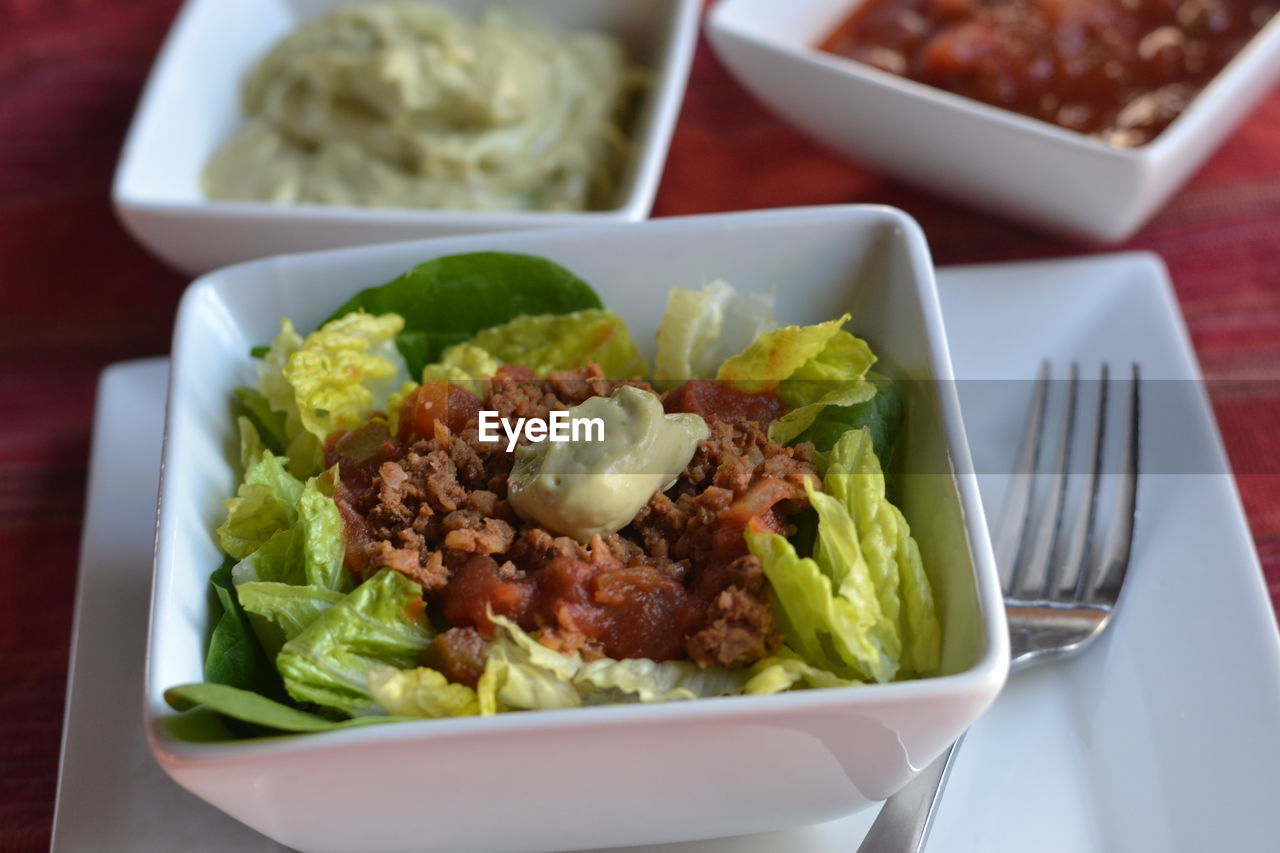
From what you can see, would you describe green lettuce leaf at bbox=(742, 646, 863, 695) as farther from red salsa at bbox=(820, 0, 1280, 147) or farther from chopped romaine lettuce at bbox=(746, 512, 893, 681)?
red salsa at bbox=(820, 0, 1280, 147)

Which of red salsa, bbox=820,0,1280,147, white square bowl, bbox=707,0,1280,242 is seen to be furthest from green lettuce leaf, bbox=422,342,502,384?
red salsa, bbox=820,0,1280,147

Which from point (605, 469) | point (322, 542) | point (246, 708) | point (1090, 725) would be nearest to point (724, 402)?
point (605, 469)

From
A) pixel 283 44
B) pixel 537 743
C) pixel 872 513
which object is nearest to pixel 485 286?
pixel 872 513

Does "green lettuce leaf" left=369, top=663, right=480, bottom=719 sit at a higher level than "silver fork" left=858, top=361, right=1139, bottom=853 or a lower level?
lower

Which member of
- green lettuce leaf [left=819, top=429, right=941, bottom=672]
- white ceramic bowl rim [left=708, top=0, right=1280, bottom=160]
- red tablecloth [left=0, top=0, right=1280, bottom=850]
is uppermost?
white ceramic bowl rim [left=708, top=0, right=1280, bottom=160]

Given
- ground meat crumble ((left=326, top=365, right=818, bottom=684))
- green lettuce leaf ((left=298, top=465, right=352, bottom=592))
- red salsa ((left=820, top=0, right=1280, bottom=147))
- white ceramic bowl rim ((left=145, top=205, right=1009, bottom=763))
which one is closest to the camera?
white ceramic bowl rim ((left=145, top=205, right=1009, bottom=763))

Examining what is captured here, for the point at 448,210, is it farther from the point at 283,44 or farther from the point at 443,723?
the point at 443,723

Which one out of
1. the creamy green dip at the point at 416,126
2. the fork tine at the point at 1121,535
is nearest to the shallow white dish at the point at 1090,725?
the fork tine at the point at 1121,535

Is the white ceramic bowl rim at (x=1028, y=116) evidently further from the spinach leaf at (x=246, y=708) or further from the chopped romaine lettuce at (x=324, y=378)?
the spinach leaf at (x=246, y=708)
